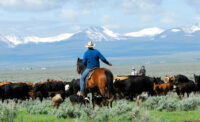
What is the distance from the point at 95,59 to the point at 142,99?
3194 millimetres

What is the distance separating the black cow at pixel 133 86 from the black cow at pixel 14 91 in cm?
439

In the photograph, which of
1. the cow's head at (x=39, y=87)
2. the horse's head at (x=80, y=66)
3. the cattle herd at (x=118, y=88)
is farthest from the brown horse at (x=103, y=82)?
the cow's head at (x=39, y=87)

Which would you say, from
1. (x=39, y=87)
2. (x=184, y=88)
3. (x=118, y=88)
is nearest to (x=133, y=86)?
(x=118, y=88)

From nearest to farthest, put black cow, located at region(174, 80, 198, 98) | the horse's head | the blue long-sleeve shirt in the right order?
the blue long-sleeve shirt, the horse's head, black cow, located at region(174, 80, 198, 98)

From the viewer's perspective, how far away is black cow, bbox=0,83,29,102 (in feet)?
58.5

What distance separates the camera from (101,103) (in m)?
12.3

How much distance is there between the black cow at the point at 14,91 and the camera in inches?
702

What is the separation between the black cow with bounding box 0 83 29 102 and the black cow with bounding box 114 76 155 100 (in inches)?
173

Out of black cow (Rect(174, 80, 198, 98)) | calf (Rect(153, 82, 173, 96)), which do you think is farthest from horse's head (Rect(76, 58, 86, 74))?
calf (Rect(153, 82, 173, 96))

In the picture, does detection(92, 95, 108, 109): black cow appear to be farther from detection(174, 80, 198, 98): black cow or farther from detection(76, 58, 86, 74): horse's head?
detection(174, 80, 198, 98): black cow

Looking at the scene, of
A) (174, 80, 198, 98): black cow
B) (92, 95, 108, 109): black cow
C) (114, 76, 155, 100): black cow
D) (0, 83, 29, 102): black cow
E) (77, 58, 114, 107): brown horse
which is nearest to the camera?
(77, 58, 114, 107): brown horse

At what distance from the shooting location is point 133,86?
18438mm

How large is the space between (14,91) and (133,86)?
18.1 ft

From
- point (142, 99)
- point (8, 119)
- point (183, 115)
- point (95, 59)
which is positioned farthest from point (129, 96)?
point (8, 119)
